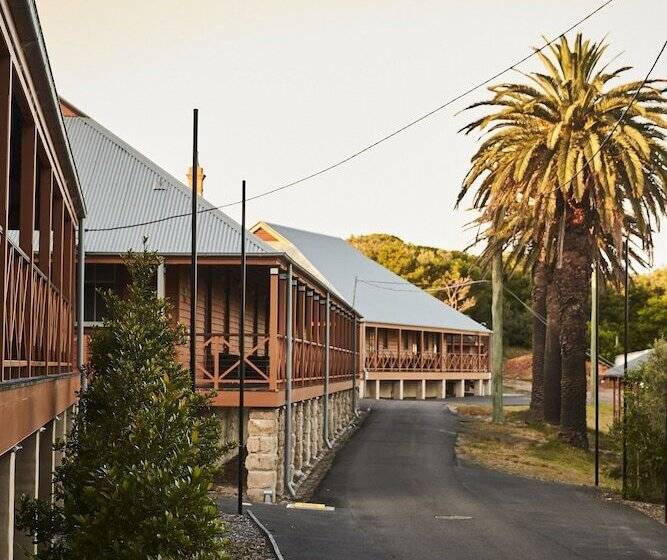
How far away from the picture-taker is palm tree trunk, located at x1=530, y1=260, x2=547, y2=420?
46353mm

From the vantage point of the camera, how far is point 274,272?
27.0m

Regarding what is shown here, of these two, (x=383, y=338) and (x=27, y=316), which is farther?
(x=383, y=338)

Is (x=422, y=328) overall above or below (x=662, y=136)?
below

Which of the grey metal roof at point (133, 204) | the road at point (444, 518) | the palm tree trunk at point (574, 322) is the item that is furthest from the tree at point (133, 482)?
the palm tree trunk at point (574, 322)

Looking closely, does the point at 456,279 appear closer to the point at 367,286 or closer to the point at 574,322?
the point at 367,286

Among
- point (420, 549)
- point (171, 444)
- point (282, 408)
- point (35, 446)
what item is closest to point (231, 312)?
point (282, 408)

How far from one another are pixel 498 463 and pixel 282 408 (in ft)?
29.2

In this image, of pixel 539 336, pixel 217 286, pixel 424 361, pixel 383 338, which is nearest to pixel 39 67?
pixel 217 286

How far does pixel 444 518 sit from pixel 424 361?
45406mm

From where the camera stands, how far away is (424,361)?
227 feet

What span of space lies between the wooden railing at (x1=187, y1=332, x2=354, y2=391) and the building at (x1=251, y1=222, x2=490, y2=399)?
2110cm

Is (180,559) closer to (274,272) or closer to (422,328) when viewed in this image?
(274,272)

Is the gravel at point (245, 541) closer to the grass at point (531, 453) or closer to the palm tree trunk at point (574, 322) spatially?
the grass at point (531, 453)

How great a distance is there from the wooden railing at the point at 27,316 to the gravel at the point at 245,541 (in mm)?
3559
